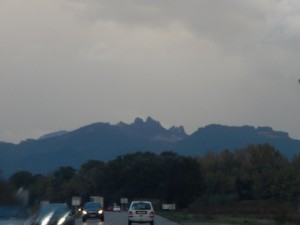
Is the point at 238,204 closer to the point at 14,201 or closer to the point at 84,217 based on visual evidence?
the point at 84,217

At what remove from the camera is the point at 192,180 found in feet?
443

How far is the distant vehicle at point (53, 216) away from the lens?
41412 mm

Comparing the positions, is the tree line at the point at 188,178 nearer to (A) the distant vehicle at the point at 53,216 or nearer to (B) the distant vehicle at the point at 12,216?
(A) the distant vehicle at the point at 53,216

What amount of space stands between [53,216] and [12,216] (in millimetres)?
5799

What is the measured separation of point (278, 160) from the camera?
157 metres

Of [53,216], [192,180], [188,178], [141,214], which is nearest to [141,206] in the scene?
[141,214]

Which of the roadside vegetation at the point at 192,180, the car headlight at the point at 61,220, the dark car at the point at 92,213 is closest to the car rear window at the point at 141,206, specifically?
the dark car at the point at 92,213

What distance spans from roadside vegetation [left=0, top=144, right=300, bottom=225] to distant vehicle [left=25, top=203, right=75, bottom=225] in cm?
6843

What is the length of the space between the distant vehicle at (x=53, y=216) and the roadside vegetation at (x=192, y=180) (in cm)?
6843

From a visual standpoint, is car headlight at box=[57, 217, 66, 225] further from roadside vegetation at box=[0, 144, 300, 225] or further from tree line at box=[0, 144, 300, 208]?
tree line at box=[0, 144, 300, 208]

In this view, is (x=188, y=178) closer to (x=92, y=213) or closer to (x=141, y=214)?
(x=92, y=213)

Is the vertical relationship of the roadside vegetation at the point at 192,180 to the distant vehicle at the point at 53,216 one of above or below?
above

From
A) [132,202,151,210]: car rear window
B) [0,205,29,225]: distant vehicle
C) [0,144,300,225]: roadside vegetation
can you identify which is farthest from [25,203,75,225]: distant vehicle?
[0,144,300,225]: roadside vegetation

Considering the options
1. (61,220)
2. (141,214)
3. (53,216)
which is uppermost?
(141,214)
